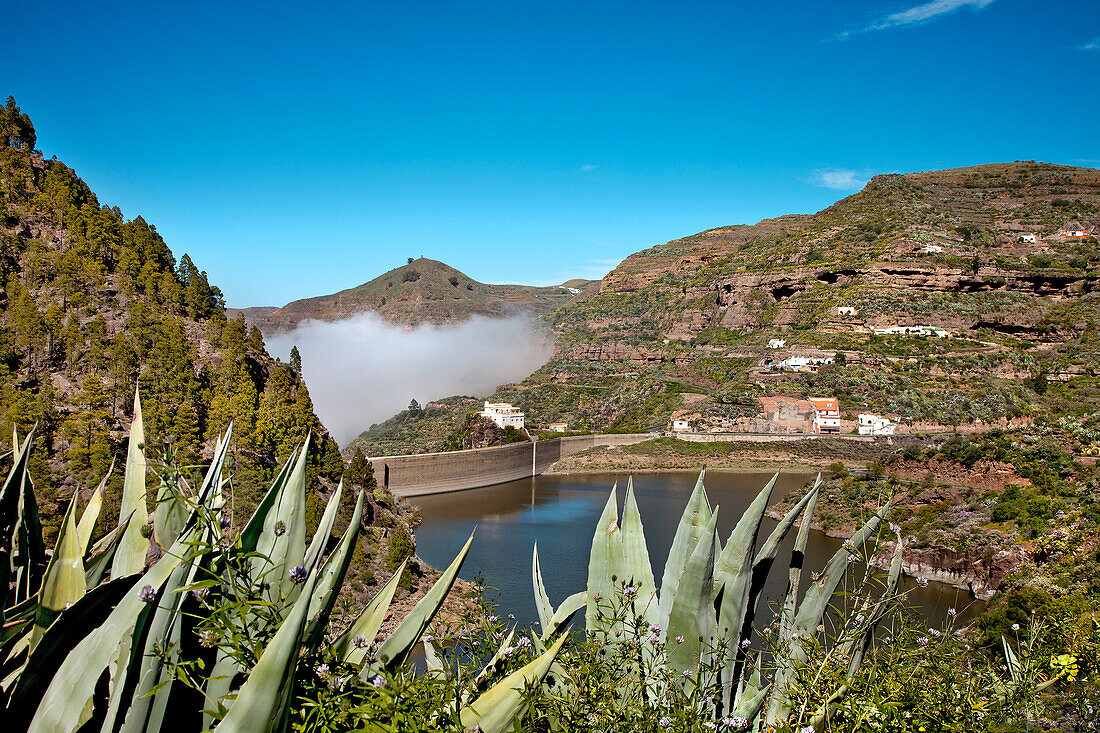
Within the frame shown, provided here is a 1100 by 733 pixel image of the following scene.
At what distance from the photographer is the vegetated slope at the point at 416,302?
5187 inches

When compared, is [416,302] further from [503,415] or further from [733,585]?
[733,585]

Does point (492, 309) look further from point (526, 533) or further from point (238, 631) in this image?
point (238, 631)

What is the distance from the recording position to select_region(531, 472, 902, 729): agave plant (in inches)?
79.9

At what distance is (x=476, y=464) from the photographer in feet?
109

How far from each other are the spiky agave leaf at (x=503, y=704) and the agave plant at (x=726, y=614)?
330mm

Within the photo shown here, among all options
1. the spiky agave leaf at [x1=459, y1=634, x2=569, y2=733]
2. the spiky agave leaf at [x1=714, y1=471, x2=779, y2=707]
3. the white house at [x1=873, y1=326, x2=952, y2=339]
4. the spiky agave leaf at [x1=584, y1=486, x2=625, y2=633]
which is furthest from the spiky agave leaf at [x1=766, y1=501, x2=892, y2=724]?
the white house at [x1=873, y1=326, x2=952, y2=339]

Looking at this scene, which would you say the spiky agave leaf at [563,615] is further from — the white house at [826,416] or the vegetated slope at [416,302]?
the vegetated slope at [416,302]

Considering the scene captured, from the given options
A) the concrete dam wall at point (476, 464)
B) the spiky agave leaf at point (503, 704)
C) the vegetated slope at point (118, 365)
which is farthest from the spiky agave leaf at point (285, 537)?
the concrete dam wall at point (476, 464)

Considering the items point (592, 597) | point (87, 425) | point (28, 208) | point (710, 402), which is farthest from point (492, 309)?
point (592, 597)

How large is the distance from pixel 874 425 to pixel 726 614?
117ft

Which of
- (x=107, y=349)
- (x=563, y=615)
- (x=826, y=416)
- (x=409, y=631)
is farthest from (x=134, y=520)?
(x=826, y=416)

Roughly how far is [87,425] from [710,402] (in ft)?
97.5

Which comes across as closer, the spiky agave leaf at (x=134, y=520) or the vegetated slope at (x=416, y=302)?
the spiky agave leaf at (x=134, y=520)

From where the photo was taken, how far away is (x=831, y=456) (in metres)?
34.0
